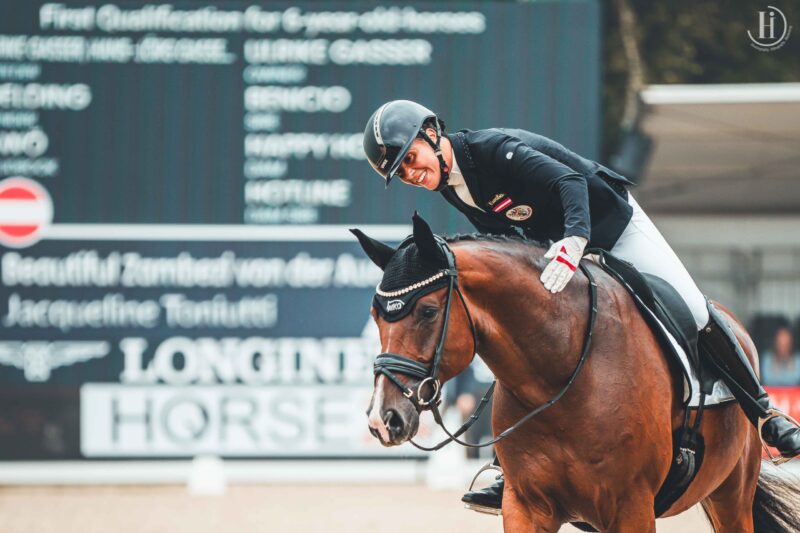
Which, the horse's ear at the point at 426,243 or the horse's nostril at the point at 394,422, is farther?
the horse's ear at the point at 426,243

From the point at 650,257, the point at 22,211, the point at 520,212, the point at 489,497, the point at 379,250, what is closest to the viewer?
the point at 379,250

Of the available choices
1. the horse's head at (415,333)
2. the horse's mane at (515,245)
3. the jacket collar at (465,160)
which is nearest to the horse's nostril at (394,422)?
the horse's head at (415,333)

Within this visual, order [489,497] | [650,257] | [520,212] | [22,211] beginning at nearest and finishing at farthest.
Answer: [520,212] → [650,257] → [489,497] → [22,211]

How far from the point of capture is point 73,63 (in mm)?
11258

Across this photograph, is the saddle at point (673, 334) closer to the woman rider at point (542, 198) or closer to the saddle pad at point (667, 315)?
the saddle pad at point (667, 315)

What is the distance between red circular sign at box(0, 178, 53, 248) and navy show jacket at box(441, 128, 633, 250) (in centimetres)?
782

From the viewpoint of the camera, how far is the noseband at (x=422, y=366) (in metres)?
3.44

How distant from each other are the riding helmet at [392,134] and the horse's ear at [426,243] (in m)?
0.28

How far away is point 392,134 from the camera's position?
379 centimetres

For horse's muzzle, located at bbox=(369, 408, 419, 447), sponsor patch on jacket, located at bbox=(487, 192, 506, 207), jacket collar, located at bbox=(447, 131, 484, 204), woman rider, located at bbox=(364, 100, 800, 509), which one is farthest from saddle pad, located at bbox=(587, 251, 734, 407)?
horse's muzzle, located at bbox=(369, 408, 419, 447)

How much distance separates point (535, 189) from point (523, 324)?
0.51 meters

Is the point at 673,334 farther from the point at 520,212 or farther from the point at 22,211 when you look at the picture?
the point at 22,211

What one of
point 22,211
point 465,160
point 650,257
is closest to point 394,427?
point 465,160

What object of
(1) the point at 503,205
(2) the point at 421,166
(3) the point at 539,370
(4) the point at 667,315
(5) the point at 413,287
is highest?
(2) the point at 421,166
